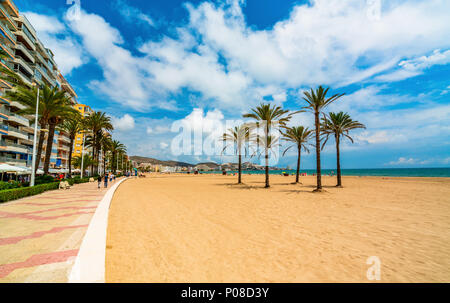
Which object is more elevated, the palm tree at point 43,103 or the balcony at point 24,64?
the balcony at point 24,64

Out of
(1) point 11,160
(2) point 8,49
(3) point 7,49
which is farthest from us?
(1) point 11,160

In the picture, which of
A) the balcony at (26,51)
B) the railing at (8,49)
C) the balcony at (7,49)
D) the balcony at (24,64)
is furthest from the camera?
the balcony at (26,51)

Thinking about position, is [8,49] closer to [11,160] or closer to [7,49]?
[7,49]

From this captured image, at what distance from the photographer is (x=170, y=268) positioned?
13.8 feet

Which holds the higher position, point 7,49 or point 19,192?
point 7,49

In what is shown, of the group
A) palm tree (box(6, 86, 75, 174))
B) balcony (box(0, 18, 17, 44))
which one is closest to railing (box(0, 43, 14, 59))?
balcony (box(0, 18, 17, 44))

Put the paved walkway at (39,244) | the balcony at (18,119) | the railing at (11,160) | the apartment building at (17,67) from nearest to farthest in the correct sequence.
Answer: the paved walkway at (39,244)
the railing at (11,160)
the apartment building at (17,67)
the balcony at (18,119)

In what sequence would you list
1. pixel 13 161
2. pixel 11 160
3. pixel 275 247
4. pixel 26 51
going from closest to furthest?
1. pixel 275 247
2. pixel 11 160
3. pixel 13 161
4. pixel 26 51

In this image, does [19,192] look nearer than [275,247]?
No

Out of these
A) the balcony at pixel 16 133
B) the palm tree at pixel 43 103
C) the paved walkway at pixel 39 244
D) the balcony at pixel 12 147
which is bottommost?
the paved walkway at pixel 39 244

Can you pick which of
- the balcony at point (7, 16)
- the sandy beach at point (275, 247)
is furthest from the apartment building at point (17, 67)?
the sandy beach at point (275, 247)

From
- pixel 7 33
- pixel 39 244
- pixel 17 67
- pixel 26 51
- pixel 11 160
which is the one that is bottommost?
pixel 39 244

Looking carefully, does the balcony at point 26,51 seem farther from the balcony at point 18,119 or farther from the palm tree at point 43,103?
the palm tree at point 43,103

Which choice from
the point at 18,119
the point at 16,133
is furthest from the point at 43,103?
the point at 18,119
